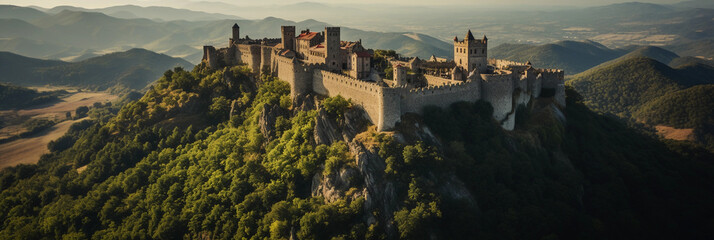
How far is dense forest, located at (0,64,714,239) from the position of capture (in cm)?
5066

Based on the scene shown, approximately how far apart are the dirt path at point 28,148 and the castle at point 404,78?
7764cm

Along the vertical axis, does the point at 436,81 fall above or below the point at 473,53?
below

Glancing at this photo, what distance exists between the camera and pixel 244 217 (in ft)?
181

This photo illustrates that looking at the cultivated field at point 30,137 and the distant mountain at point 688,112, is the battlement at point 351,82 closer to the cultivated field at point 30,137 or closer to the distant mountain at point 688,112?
the cultivated field at point 30,137

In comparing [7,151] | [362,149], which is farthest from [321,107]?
[7,151]

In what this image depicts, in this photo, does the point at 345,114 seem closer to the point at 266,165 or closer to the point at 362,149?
the point at 362,149

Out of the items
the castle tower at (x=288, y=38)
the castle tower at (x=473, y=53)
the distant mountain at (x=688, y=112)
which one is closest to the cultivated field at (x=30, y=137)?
the castle tower at (x=288, y=38)

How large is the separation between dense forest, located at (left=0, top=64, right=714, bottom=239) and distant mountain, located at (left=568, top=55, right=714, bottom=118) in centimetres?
9293

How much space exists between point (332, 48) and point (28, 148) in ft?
349

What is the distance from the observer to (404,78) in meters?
58.6

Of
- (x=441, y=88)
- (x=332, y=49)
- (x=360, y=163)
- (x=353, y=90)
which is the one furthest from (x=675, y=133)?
(x=360, y=163)

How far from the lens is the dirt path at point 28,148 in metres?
120

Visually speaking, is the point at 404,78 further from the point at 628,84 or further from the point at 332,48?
the point at 628,84

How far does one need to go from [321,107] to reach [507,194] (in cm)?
2345
